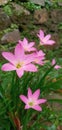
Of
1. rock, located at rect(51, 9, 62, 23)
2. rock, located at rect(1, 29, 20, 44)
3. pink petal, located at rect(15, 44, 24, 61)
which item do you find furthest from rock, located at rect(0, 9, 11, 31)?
pink petal, located at rect(15, 44, 24, 61)

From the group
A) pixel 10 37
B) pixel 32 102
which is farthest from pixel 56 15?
pixel 32 102

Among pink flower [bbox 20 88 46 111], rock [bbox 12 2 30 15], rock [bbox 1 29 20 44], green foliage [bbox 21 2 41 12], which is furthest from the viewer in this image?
green foliage [bbox 21 2 41 12]

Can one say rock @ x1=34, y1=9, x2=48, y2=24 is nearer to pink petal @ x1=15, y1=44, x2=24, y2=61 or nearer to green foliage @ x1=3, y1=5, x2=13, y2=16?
green foliage @ x1=3, y1=5, x2=13, y2=16

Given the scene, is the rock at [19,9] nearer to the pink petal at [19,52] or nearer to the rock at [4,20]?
the rock at [4,20]

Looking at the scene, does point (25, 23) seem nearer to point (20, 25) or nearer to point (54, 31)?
point (20, 25)

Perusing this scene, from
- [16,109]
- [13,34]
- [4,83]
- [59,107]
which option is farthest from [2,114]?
[13,34]

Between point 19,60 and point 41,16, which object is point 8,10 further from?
point 19,60

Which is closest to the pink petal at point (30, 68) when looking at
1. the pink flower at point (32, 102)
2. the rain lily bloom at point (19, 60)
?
the rain lily bloom at point (19, 60)
